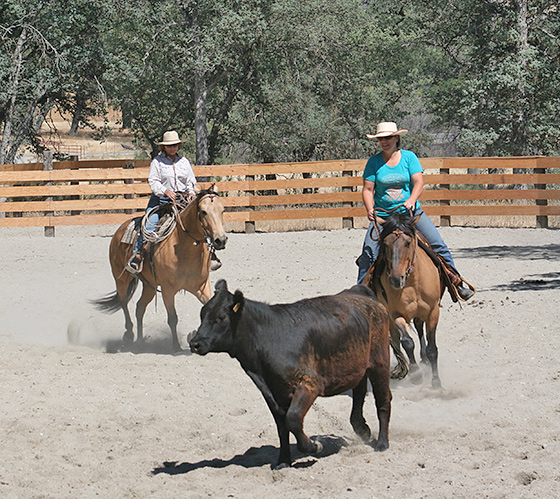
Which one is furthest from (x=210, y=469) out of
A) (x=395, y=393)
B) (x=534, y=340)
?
(x=534, y=340)

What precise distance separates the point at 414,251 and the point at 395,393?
50.0 inches

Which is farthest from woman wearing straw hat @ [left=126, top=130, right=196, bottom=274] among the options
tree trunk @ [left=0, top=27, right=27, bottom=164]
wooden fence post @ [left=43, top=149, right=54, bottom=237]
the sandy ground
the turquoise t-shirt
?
tree trunk @ [left=0, top=27, right=27, bottom=164]

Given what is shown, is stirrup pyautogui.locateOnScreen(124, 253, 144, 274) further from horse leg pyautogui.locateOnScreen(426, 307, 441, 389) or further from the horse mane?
horse leg pyautogui.locateOnScreen(426, 307, 441, 389)

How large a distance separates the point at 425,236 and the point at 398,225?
34.1 inches

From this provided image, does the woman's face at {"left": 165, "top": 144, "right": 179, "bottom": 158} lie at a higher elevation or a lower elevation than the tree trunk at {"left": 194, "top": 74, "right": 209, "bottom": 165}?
lower

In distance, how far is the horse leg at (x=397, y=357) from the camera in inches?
249

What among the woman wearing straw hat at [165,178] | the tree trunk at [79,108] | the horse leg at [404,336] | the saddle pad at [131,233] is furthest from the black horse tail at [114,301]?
the tree trunk at [79,108]

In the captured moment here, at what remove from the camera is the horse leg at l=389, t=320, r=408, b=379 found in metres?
6.33

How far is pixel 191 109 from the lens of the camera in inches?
A: 1021

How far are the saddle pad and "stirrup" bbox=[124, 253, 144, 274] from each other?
29cm

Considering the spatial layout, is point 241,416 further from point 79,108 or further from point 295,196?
point 79,108

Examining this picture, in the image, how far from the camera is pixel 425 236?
290 inches

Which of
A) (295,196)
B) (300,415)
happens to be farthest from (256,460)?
(295,196)

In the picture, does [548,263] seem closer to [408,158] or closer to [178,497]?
[408,158]
